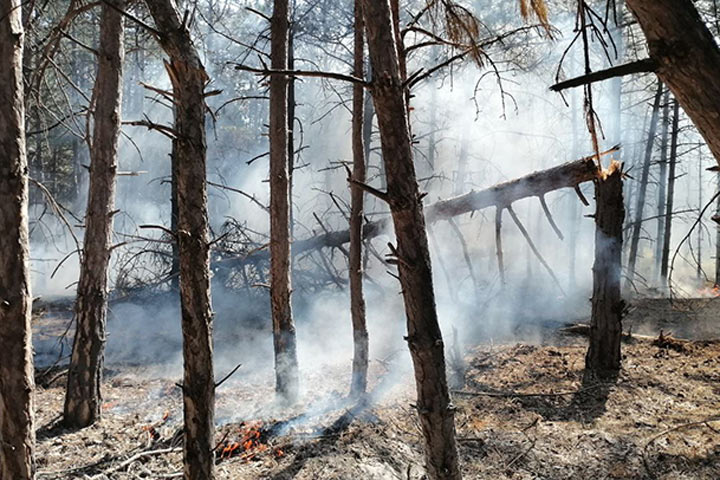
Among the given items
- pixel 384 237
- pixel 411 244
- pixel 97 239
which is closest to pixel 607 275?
pixel 411 244

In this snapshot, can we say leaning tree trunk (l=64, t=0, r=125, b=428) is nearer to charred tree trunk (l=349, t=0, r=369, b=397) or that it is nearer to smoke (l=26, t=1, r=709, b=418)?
smoke (l=26, t=1, r=709, b=418)

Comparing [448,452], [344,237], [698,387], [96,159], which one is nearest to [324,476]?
[448,452]

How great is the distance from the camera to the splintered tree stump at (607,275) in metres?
7.83

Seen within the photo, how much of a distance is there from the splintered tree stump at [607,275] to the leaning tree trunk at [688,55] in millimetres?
6357

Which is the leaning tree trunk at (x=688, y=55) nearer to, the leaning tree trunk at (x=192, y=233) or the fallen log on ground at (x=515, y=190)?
the leaning tree trunk at (x=192, y=233)

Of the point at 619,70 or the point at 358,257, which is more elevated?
the point at 619,70

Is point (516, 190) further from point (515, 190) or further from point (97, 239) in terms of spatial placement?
point (97, 239)

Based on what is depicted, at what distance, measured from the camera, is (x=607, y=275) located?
7.99 m

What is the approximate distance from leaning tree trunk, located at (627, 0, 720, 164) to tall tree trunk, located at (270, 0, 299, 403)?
19.7 feet

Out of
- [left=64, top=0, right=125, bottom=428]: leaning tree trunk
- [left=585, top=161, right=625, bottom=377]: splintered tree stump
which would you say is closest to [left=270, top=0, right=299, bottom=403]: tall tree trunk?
[left=64, top=0, right=125, bottom=428]: leaning tree trunk

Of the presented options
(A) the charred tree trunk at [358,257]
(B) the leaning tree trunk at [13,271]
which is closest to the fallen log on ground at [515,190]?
(A) the charred tree trunk at [358,257]

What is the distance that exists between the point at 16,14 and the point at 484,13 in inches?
813

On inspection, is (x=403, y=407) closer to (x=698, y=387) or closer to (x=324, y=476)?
(x=324, y=476)

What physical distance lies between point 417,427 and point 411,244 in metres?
4.07
